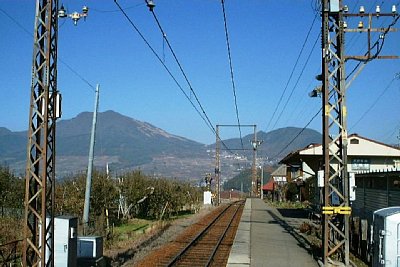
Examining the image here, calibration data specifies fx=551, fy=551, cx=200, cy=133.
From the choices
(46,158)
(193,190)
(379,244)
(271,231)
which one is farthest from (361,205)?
(193,190)

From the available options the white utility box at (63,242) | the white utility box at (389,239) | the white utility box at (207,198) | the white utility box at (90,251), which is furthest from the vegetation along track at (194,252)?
the white utility box at (207,198)

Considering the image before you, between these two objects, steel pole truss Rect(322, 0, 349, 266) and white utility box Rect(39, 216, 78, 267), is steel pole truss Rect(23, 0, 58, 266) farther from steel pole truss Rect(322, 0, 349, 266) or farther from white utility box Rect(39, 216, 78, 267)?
steel pole truss Rect(322, 0, 349, 266)

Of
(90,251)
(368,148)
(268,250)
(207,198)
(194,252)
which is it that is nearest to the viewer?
(90,251)

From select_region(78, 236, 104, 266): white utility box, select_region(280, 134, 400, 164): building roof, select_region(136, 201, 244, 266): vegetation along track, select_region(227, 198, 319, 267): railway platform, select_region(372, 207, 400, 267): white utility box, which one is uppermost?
select_region(280, 134, 400, 164): building roof

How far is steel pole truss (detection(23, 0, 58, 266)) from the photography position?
37.9ft

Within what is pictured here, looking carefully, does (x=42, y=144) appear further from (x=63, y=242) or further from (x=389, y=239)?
(x=389, y=239)

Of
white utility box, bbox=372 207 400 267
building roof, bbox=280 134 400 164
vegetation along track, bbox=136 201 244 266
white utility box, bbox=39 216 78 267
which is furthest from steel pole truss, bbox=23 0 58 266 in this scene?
building roof, bbox=280 134 400 164

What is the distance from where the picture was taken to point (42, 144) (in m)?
11.9

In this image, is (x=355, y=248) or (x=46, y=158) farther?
(x=355, y=248)

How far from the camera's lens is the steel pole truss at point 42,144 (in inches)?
455

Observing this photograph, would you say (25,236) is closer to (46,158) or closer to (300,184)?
(46,158)

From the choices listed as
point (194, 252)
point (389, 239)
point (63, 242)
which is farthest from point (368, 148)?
point (63, 242)

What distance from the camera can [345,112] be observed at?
52.7 feet

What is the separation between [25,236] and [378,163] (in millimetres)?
46067
